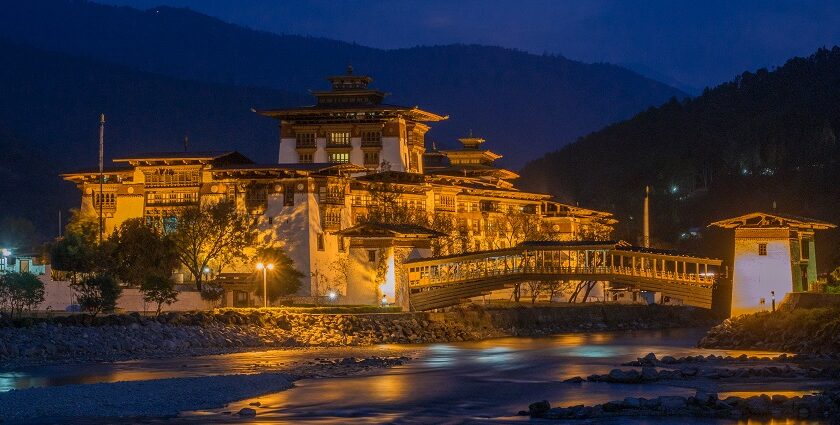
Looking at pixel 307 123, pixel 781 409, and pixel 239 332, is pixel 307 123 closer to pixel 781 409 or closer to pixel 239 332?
pixel 239 332

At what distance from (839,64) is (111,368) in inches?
5635

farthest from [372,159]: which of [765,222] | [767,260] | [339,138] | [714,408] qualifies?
[714,408]

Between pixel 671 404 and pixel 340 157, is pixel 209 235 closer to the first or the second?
pixel 340 157

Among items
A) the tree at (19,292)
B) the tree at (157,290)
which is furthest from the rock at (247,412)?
the tree at (157,290)

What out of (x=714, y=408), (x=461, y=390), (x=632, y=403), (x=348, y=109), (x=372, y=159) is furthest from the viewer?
(x=372, y=159)

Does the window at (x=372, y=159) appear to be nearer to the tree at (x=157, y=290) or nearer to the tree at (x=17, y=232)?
the tree at (x=157, y=290)

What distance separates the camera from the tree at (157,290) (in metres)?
72.2

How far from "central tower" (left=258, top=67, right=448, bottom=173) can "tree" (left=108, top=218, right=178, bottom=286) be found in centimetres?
1986

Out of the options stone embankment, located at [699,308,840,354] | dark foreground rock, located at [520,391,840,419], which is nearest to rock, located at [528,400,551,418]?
dark foreground rock, located at [520,391,840,419]

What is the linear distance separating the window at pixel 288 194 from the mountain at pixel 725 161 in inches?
1753

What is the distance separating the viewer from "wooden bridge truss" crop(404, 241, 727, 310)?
74188 millimetres

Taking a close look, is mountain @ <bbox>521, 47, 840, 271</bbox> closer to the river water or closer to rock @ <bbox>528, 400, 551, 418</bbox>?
the river water

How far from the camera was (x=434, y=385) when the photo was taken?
48.9m

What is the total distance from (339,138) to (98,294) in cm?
3729
